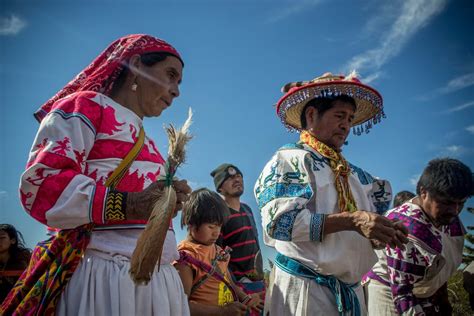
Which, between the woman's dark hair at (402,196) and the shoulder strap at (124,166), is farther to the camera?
the woman's dark hair at (402,196)

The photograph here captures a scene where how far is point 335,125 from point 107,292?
2.05 metres

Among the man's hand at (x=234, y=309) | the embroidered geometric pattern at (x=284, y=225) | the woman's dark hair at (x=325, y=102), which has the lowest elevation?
the man's hand at (x=234, y=309)

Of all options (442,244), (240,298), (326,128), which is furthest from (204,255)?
(442,244)

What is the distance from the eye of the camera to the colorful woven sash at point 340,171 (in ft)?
9.37

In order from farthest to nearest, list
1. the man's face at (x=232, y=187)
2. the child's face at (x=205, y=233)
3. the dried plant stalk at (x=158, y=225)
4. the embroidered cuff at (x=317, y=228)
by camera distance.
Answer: the man's face at (x=232, y=187), the child's face at (x=205, y=233), the embroidered cuff at (x=317, y=228), the dried plant stalk at (x=158, y=225)

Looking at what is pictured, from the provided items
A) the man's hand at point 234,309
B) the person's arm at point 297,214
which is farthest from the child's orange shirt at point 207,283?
the person's arm at point 297,214

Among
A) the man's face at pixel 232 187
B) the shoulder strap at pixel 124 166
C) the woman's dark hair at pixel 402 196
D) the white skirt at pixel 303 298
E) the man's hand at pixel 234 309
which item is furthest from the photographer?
the woman's dark hair at pixel 402 196

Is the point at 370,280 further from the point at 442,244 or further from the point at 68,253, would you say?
the point at 68,253

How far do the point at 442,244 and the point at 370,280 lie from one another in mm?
857

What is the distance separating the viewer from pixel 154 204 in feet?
5.46

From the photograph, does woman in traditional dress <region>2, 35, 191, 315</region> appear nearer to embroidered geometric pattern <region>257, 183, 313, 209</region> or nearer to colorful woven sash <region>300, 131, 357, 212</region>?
embroidered geometric pattern <region>257, 183, 313, 209</region>

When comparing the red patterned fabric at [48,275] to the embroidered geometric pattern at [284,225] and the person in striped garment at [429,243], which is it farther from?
the person in striped garment at [429,243]

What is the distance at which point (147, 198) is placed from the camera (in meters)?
1.68

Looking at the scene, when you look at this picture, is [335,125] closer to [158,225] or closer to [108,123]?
[108,123]
